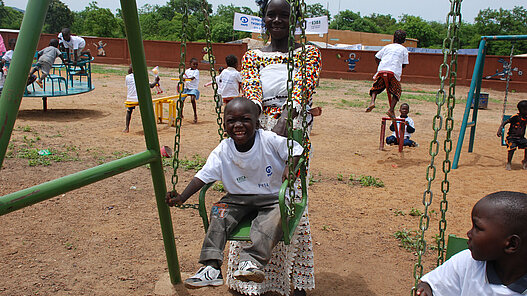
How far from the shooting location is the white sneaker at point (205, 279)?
Result: 2.47 m

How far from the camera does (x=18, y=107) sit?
1998mm

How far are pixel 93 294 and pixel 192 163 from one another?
3.64 m

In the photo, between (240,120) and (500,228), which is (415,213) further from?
(500,228)

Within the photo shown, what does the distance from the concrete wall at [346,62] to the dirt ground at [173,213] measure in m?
15.5

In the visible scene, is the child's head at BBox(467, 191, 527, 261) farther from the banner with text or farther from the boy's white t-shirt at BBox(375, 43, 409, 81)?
the banner with text

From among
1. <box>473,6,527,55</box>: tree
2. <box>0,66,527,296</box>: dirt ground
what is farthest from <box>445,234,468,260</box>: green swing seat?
<box>473,6,527,55</box>: tree

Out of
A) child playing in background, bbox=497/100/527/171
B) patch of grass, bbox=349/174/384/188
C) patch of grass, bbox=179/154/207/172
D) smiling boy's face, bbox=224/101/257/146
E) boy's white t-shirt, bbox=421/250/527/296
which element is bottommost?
patch of grass, bbox=349/174/384/188

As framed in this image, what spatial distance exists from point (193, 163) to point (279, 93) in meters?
3.92

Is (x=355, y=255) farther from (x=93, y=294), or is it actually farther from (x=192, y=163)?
(x=192, y=163)

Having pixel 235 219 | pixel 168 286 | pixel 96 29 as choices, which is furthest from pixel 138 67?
pixel 96 29

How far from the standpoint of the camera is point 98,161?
6.88m

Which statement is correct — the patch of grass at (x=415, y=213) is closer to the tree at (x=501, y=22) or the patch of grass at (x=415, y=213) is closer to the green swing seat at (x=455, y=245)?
the green swing seat at (x=455, y=245)

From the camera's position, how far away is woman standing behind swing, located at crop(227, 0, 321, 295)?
3.12 meters

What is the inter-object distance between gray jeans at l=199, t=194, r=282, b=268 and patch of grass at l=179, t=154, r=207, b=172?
3.73m
